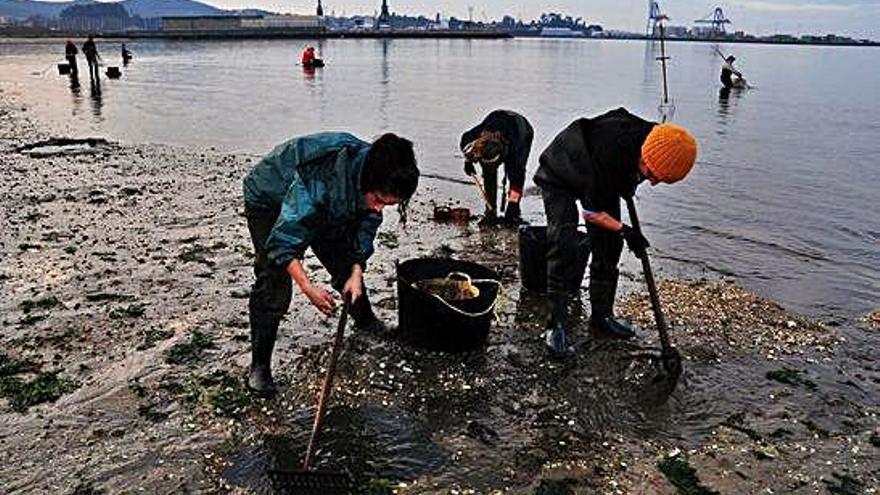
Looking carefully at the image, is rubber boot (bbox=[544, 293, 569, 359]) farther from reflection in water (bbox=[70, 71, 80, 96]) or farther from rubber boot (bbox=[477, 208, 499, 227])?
reflection in water (bbox=[70, 71, 80, 96])

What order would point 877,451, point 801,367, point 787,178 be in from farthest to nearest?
point 787,178 → point 801,367 → point 877,451

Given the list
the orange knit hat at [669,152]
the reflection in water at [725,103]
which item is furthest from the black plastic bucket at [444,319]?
the reflection in water at [725,103]

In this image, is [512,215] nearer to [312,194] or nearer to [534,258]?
[534,258]

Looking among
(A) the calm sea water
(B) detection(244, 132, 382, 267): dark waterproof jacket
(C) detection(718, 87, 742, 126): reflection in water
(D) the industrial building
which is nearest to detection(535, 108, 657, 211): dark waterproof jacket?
(B) detection(244, 132, 382, 267): dark waterproof jacket

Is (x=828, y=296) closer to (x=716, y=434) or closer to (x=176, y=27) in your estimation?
(x=716, y=434)

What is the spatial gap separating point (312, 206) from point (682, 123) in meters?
21.1

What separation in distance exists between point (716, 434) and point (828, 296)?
3.98 meters

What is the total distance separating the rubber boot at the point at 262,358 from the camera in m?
4.98

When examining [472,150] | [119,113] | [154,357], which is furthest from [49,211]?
[119,113]

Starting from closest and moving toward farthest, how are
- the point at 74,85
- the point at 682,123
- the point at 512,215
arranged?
the point at 512,215 < the point at 682,123 < the point at 74,85

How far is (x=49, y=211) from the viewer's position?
941cm

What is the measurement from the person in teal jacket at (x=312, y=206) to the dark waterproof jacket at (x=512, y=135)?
13.3 feet

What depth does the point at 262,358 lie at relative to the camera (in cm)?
510

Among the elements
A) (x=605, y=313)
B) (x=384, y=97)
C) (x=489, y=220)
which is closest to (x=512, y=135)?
(x=489, y=220)
